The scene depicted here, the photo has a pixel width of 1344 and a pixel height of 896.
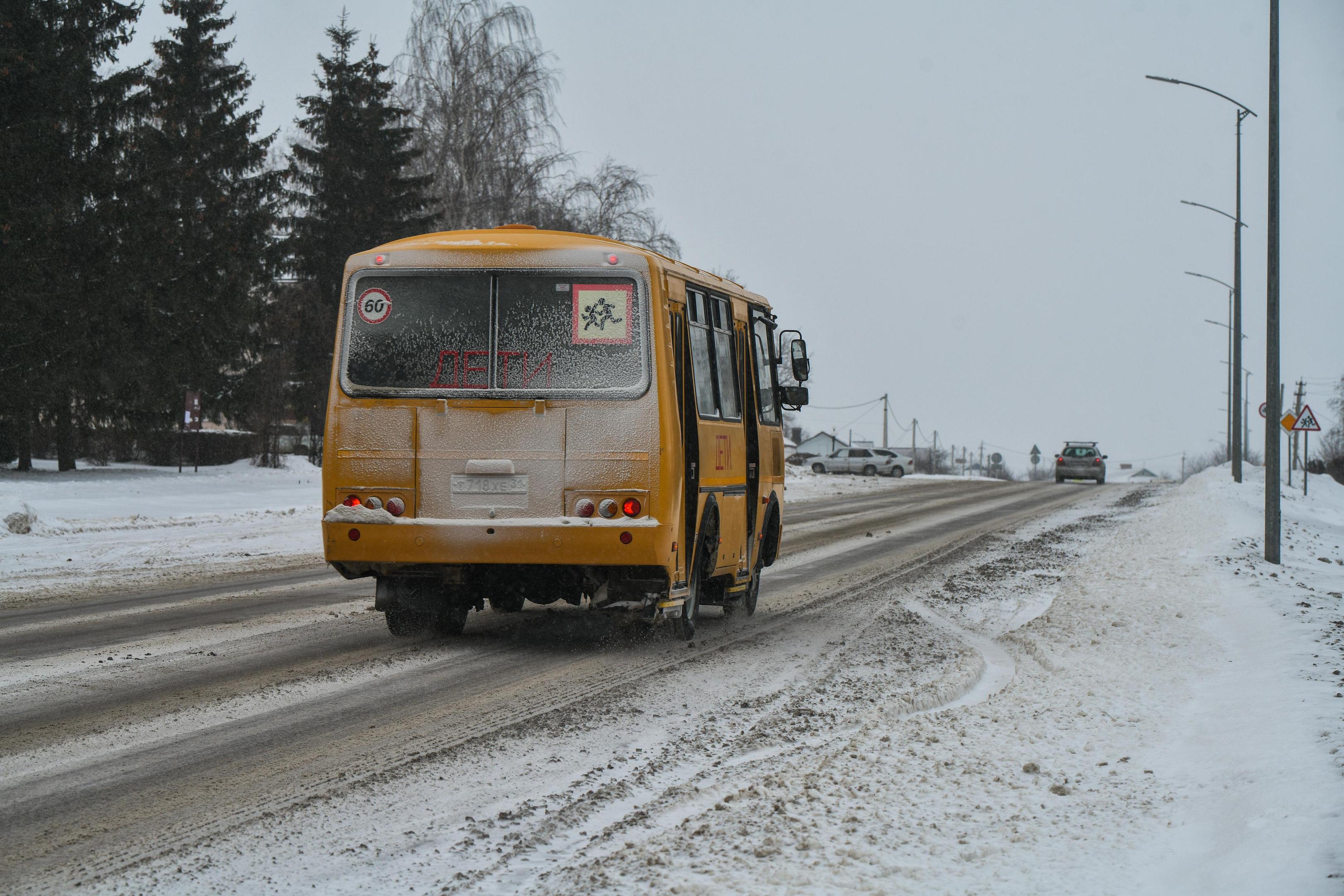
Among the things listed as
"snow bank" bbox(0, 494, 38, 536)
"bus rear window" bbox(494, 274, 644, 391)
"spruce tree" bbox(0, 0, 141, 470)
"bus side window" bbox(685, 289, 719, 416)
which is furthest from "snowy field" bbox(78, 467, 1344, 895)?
"spruce tree" bbox(0, 0, 141, 470)

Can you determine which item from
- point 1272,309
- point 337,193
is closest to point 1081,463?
point 337,193

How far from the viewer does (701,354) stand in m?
9.84

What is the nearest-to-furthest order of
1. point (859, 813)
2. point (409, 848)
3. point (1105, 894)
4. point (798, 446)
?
1. point (1105, 894)
2. point (409, 848)
3. point (859, 813)
4. point (798, 446)

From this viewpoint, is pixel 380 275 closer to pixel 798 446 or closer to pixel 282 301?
pixel 282 301

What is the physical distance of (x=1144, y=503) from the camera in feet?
121

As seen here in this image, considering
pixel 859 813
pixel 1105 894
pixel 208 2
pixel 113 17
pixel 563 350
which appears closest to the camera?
pixel 1105 894

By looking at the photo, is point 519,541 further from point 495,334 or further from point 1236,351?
point 1236,351

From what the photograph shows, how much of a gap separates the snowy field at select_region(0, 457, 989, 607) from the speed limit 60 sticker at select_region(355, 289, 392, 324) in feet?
16.7

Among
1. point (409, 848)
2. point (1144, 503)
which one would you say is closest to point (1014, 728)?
point (409, 848)

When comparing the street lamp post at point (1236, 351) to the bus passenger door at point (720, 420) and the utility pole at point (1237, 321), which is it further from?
the bus passenger door at point (720, 420)

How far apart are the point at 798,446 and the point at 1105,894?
353 feet

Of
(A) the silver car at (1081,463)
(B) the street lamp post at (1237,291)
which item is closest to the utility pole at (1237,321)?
(B) the street lamp post at (1237,291)

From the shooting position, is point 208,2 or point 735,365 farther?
point 208,2

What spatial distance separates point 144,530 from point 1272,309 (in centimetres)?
1694
